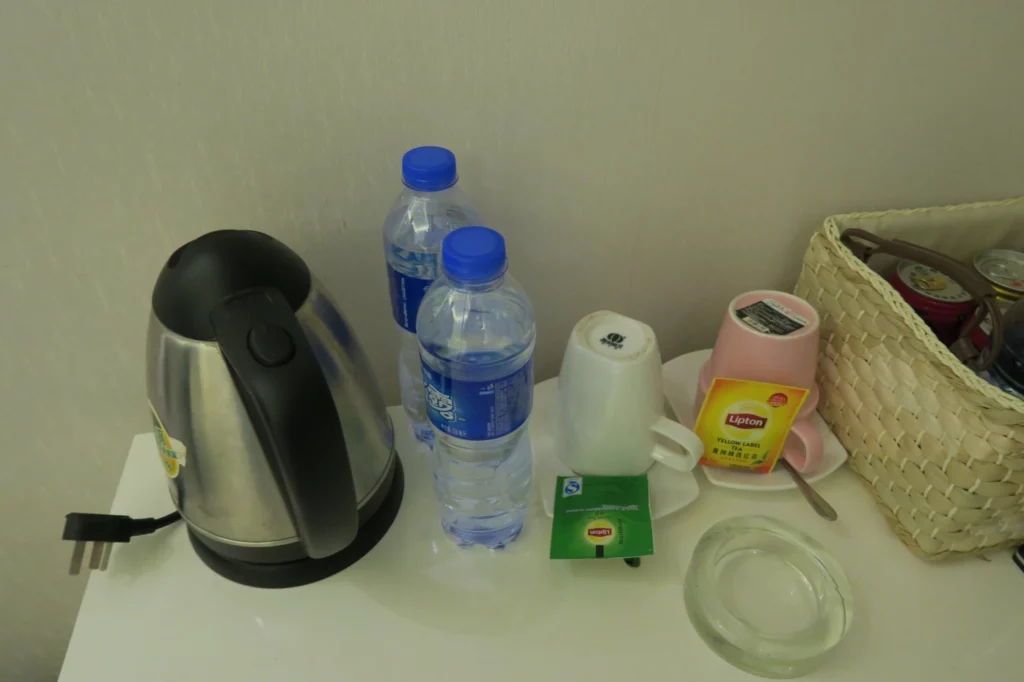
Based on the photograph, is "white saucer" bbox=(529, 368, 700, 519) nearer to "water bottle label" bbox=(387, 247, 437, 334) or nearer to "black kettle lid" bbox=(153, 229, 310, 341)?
"water bottle label" bbox=(387, 247, 437, 334)

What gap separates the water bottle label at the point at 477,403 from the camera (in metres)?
0.56

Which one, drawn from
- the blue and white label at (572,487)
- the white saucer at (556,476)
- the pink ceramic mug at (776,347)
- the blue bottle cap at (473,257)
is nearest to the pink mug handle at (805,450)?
the pink ceramic mug at (776,347)

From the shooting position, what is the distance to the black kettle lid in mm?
516

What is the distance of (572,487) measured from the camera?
667mm

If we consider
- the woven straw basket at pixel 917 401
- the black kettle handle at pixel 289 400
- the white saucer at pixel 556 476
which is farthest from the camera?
the white saucer at pixel 556 476

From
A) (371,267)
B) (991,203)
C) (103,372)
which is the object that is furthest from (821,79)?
(103,372)


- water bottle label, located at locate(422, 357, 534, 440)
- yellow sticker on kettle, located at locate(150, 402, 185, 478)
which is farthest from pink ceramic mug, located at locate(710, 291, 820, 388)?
yellow sticker on kettle, located at locate(150, 402, 185, 478)

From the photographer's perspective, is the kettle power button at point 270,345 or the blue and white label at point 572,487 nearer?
the kettle power button at point 270,345

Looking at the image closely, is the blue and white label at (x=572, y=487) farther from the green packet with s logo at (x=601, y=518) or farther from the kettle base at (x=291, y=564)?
the kettle base at (x=291, y=564)

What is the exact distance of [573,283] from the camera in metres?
0.79

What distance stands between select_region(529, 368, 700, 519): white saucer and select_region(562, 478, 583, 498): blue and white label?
0.02 meters

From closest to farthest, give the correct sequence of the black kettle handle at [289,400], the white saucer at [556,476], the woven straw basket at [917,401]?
the black kettle handle at [289,400]
the woven straw basket at [917,401]
the white saucer at [556,476]

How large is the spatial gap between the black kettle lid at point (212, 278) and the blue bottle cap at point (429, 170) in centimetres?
13

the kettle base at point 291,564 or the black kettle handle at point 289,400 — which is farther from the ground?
the black kettle handle at point 289,400
